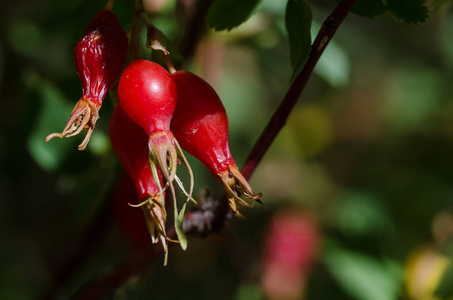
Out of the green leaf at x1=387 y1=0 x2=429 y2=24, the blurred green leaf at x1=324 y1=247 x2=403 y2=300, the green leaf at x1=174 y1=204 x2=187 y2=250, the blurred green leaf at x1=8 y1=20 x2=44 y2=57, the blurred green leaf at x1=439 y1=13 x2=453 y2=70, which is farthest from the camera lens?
the blurred green leaf at x1=439 y1=13 x2=453 y2=70

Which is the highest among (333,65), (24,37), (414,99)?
(333,65)

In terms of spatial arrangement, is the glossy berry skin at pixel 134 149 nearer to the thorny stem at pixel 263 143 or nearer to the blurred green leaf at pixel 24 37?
the thorny stem at pixel 263 143

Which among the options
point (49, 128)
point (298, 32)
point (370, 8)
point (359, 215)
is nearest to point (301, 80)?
point (298, 32)

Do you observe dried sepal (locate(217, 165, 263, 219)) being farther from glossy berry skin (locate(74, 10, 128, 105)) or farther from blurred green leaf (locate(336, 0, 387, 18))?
blurred green leaf (locate(336, 0, 387, 18))

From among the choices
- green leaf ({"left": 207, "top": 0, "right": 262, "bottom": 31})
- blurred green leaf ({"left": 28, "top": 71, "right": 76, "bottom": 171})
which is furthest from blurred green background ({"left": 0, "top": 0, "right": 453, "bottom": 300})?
green leaf ({"left": 207, "top": 0, "right": 262, "bottom": 31})

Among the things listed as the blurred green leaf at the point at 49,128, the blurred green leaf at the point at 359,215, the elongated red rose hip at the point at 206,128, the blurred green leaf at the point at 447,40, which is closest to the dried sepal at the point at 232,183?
the elongated red rose hip at the point at 206,128

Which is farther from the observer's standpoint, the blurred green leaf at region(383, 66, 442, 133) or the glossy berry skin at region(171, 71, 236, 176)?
the blurred green leaf at region(383, 66, 442, 133)

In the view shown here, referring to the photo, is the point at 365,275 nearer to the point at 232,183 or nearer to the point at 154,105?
the point at 232,183
